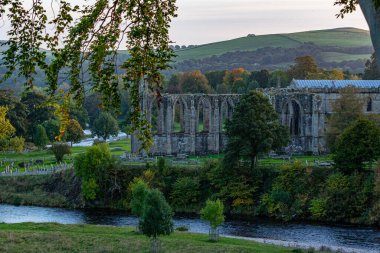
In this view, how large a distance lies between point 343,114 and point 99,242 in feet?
121

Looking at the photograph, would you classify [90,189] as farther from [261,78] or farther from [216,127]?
[261,78]

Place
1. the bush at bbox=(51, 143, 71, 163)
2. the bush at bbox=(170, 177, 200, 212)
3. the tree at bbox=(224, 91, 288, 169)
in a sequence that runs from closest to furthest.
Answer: the tree at bbox=(224, 91, 288, 169) < the bush at bbox=(170, 177, 200, 212) < the bush at bbox=(51, 143, 71, 163)

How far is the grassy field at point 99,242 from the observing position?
110ft

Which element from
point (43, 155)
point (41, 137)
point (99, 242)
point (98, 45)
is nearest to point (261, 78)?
point (41, 137)

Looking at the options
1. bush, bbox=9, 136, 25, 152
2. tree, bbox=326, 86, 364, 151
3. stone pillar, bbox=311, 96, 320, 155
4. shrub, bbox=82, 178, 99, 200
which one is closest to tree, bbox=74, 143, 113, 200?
shrub, bbox=82, 178, 99, 200

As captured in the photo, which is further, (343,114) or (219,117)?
(219,117)

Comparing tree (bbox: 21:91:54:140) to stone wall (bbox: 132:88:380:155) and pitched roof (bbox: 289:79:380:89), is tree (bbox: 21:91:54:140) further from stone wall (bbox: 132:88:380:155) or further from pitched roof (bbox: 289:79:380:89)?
pitched roof (bbox: 289:79:380:89)

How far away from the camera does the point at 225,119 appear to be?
7475 centimetres

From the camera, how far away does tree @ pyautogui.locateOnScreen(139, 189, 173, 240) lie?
115ft

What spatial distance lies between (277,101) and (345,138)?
21138 millimetres

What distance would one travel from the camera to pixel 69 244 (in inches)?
1361

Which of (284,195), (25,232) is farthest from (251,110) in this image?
(25,232)

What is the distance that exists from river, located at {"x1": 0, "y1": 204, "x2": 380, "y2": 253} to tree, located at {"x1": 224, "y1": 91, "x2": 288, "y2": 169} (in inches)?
312

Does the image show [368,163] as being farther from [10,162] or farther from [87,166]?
[10,162]
